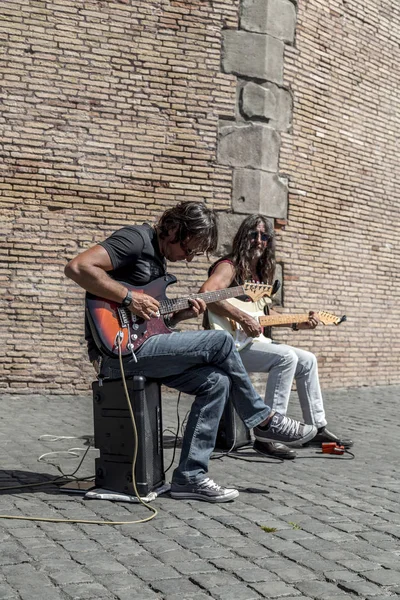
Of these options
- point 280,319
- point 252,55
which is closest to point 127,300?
point 280,319

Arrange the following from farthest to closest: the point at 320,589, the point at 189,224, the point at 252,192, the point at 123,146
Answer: the point at 252,192 < the point at 123,146 < the point at 189,224 < the point at 320,589

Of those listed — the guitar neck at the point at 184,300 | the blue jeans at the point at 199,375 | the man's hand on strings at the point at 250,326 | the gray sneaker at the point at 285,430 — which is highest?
the guitar neck at the point at 184,300

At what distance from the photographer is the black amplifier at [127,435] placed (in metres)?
4.50

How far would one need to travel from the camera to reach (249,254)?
621 cm

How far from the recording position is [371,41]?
12.1 m

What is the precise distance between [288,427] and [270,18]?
7.13 metres

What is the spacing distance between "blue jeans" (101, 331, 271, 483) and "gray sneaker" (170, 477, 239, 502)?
37mm

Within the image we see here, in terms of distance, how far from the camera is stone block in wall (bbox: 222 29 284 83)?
10.3m

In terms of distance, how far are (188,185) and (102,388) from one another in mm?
5775

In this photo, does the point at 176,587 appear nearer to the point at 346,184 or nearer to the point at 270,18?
the point at 270,18

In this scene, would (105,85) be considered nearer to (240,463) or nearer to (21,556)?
(240,463)

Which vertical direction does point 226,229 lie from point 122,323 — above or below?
above

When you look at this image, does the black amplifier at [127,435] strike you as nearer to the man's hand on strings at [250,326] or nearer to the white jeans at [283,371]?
the man's hand on strings at [250,326]

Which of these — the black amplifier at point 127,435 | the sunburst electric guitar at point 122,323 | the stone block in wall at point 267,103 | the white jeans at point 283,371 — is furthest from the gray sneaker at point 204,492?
the stone block in wall at point 267,103
